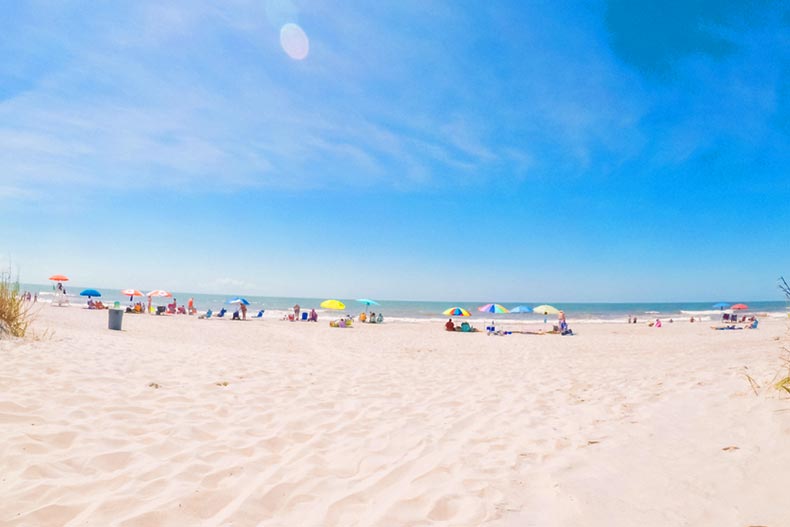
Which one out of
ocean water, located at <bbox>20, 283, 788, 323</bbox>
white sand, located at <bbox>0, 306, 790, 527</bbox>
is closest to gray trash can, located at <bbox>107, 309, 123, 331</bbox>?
white sand, located at <bbox>0, 306, 790, 527</bbox>

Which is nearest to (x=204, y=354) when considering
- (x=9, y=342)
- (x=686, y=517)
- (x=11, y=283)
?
(x=9, y=342)

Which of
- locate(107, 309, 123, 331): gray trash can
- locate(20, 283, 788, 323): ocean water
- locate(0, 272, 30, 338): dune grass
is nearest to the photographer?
locate(0, 272, 30, 338): dune grass

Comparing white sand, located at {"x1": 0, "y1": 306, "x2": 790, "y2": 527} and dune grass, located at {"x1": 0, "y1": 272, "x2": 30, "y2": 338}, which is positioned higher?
dune grass, located at {"x1": 0, "y1": 272, "x2": 30, "y2": 338}

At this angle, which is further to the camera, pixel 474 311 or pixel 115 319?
pixel 474 311

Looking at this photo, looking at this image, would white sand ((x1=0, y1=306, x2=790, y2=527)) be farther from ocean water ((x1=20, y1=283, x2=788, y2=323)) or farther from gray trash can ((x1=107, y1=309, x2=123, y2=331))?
ocean water ((x1=20, y1=283, x2=788, y2=323))

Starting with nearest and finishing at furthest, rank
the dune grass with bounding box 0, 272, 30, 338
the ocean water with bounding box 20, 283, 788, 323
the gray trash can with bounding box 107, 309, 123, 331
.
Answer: the dune grass with bounding box 0, 272, 30, 338, the gray trash can with bounding box 107, 309, 123, 331, the ocean water with bounding box 20, 283, 788, 323

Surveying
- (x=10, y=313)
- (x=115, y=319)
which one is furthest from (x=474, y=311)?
(x=10, y=313)

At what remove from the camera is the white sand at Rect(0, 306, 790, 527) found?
2.56 m

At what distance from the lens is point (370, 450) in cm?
379

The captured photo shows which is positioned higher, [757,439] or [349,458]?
[757,439]

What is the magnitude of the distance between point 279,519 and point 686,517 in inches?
98.5

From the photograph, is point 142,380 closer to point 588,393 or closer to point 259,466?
point 259,466

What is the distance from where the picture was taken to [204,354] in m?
8.98

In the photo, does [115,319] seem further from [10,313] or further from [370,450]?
[370,450]
